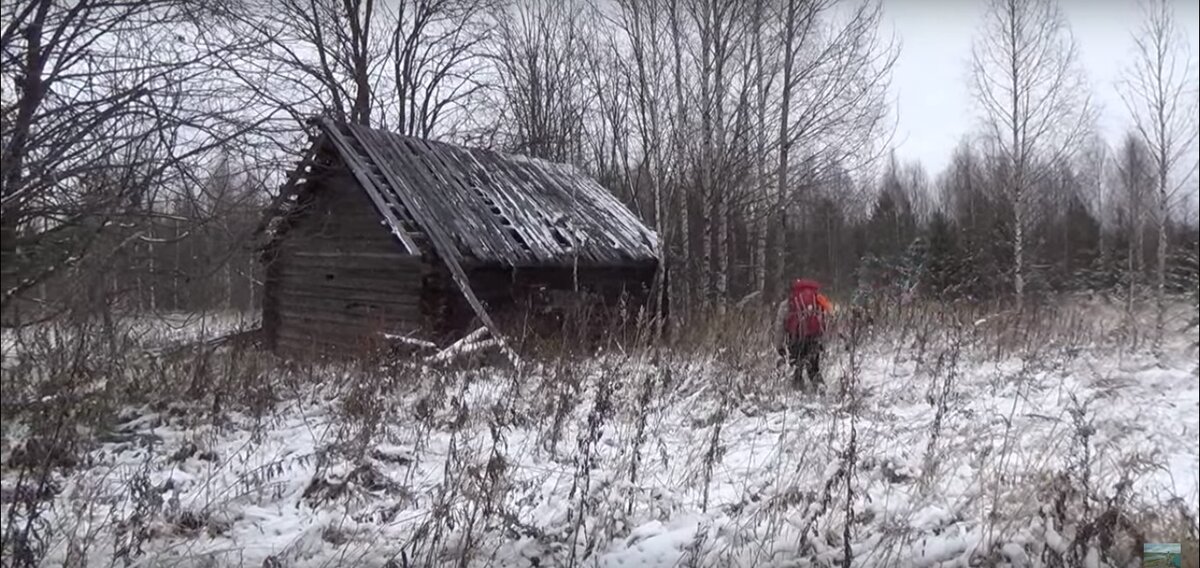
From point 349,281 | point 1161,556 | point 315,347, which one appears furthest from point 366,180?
point 1161,556

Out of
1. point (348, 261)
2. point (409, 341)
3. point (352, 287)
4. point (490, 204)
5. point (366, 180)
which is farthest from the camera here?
point (490, 204)

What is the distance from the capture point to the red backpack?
20.4ft

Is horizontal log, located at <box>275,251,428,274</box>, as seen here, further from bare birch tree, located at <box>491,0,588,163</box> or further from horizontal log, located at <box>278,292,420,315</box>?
bare birch tree, located at <box>491,0,588,163</box>

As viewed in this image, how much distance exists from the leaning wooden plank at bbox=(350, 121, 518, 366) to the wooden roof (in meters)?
0.01

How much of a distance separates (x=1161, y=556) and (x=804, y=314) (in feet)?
10.1

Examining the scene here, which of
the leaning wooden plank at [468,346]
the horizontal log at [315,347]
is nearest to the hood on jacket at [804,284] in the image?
the leaning wooden plank at [468,346]

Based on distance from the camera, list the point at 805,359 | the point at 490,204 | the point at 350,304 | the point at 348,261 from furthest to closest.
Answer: the point at 490,204, the point at 350,304, the point at 348,261, the point at 805,359

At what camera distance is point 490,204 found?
8062 millimetres

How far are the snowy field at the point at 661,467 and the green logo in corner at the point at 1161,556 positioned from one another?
47mm

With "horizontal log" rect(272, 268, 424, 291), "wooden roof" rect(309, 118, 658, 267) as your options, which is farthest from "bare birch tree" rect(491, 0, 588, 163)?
"horizontal log" rect(272, 268, 424, 291)

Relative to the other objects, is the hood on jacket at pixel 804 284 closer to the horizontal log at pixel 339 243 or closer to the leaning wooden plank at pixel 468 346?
the leaning wooden plank at pixel 468 346

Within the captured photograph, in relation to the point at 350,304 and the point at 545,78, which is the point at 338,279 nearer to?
the point at 350,304

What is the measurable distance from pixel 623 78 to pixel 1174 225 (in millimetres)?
4294

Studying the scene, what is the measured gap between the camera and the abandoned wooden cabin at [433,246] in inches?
230
